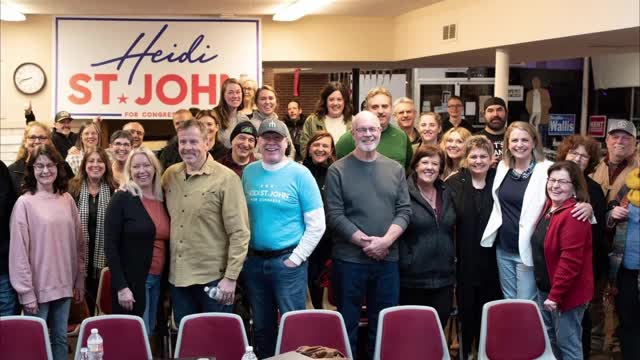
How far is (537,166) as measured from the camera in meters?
4.77

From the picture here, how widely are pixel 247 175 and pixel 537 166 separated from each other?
1.85 meters

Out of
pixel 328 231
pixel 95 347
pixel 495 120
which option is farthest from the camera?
pixel 495 120

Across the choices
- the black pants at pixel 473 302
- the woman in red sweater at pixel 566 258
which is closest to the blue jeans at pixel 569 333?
the woman in red sweater at pixel 566 258

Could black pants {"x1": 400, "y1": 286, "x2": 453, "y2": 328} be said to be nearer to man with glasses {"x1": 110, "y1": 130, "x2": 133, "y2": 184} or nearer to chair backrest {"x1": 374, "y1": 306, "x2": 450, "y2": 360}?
chair backrest {"x1": 374, "y1": 306, "x2": 450, "y2": 360}

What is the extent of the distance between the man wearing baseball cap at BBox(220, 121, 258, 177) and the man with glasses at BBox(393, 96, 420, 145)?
1534mm

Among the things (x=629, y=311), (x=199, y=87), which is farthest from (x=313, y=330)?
(x=199, y=87)

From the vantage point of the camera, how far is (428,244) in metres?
4.71

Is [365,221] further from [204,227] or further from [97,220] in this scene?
[97,220]

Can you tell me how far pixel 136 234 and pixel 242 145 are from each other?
43.6 inches

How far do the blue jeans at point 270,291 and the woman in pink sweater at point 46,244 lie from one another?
3.52 feet

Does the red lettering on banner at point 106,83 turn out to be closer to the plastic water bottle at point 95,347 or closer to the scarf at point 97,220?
the scarf at point 97,220

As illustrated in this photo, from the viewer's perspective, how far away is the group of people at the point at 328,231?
429cm

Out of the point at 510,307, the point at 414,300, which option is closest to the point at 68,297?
the point at 414,300

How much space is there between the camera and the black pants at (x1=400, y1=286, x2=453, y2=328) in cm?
478
